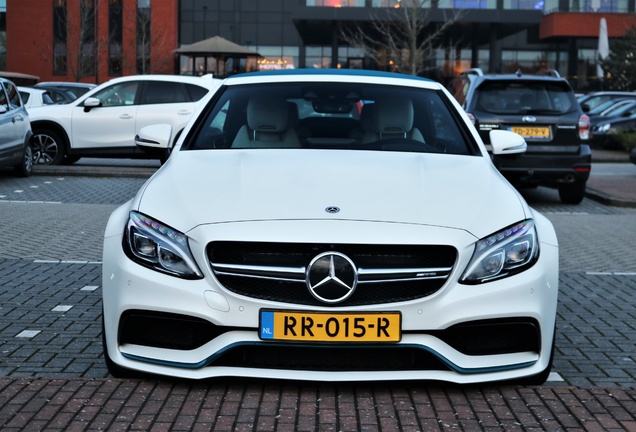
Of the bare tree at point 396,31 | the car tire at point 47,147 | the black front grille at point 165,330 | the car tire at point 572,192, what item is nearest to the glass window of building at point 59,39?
the bare tree at point 396,31

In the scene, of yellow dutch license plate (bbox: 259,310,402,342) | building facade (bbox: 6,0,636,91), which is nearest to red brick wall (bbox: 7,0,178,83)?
building facade (bbox: 6,0,636,91)

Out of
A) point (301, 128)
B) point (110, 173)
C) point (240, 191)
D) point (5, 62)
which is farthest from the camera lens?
point (5, 62)

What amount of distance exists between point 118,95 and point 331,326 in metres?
14.9

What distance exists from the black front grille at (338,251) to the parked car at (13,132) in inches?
472

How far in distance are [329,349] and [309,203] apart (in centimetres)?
66

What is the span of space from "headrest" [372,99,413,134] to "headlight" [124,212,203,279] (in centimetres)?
181

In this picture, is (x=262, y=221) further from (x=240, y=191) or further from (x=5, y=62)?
(x=5, y=62)

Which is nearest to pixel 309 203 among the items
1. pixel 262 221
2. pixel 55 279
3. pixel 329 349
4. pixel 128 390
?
pixel 262 221

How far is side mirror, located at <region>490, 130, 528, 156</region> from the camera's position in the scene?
6285 millimetres

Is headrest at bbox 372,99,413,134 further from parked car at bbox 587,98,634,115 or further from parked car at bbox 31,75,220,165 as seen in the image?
parked car at bbox 587,98,634,115

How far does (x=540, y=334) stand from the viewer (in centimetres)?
465

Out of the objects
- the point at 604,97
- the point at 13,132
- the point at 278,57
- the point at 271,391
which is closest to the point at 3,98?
the point at 13,132

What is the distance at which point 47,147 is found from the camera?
61.5 feet

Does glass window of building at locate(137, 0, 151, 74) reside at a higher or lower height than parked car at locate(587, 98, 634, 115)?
higher
